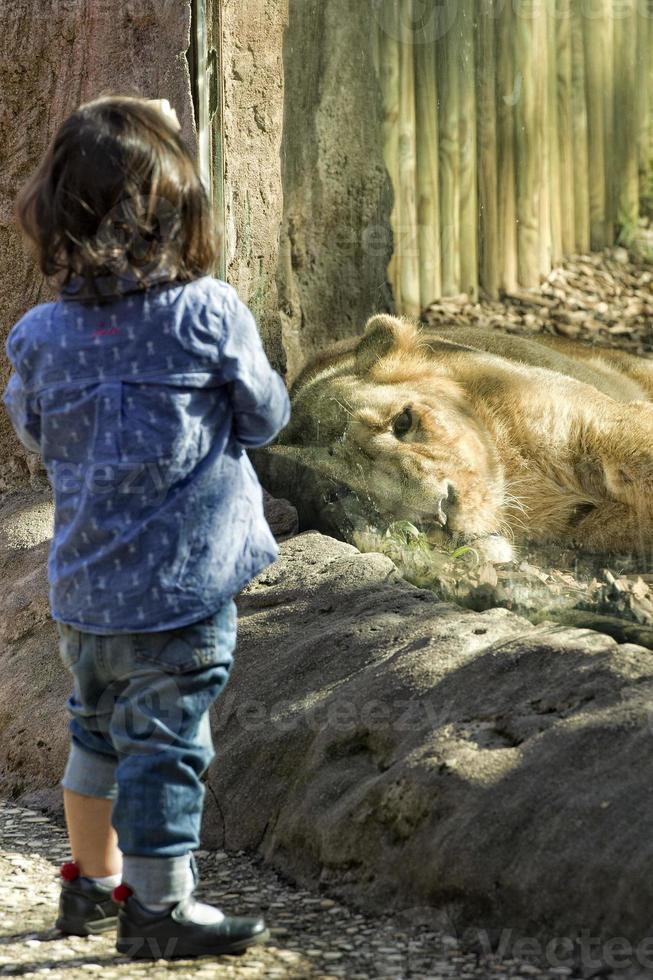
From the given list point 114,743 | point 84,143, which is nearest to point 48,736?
point 114,743

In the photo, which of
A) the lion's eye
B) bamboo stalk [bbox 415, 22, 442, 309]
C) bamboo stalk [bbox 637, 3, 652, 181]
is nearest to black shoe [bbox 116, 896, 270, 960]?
the lion's eye

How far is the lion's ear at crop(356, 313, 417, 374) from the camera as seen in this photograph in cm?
502

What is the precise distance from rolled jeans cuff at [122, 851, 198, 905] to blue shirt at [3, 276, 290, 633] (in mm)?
463

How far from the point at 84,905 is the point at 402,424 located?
7.96ft

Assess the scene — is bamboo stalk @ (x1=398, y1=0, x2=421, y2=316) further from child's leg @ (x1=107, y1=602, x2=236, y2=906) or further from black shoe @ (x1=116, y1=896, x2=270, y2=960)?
black shoe @ (x1=116, y1=896, x2=270, y2=960)

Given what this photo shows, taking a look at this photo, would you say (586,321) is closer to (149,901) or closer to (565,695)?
(565,695)

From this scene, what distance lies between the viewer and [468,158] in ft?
18.3

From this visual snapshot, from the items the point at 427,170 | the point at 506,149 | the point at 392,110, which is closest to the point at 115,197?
the point at 392,110

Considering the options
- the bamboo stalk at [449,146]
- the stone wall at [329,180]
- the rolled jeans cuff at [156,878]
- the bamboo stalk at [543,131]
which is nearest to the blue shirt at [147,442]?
the rolled jeans cuff at [156,878]

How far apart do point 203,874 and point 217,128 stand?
108 inches

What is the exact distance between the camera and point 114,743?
8.63ft

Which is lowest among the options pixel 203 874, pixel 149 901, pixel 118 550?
pixel 203 874

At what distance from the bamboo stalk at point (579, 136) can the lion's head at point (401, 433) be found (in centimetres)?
117

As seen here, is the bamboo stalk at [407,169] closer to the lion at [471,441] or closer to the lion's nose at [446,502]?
the lion at [471,441]
